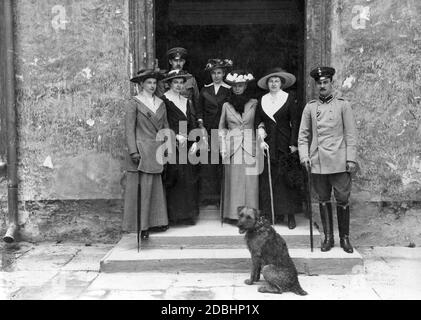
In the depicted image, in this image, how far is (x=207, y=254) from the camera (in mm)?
6082

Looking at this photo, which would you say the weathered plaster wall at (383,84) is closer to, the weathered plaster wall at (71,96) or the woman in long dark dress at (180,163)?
the woman in long dark dress at (180,163)

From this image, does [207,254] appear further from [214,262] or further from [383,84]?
[383,84]

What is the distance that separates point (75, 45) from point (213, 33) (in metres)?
3.16

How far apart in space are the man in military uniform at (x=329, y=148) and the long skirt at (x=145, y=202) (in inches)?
65.1

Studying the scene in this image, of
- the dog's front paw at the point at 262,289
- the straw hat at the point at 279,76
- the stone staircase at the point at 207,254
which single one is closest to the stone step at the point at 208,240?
the stone staircase at the point at 207,254

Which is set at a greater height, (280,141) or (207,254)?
(280,141)

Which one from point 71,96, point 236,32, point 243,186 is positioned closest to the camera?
point 243,186

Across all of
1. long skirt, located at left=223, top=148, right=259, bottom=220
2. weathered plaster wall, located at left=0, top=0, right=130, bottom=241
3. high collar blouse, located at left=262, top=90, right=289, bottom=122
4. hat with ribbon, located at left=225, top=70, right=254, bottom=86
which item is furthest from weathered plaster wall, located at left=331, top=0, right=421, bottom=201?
weathered plaster wall, located at left=0, top=0, right=130, bottom=241

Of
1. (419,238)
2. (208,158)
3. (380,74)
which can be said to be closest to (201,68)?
(208,158)

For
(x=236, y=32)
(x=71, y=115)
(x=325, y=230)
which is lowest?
(x=325, y=230)

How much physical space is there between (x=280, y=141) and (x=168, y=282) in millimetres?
2065

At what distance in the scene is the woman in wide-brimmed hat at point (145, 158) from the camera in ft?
20.5

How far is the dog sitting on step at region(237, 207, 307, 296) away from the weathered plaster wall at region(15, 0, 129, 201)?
2377mm

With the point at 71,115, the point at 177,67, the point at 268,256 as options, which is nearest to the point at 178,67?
the point at 177,67
